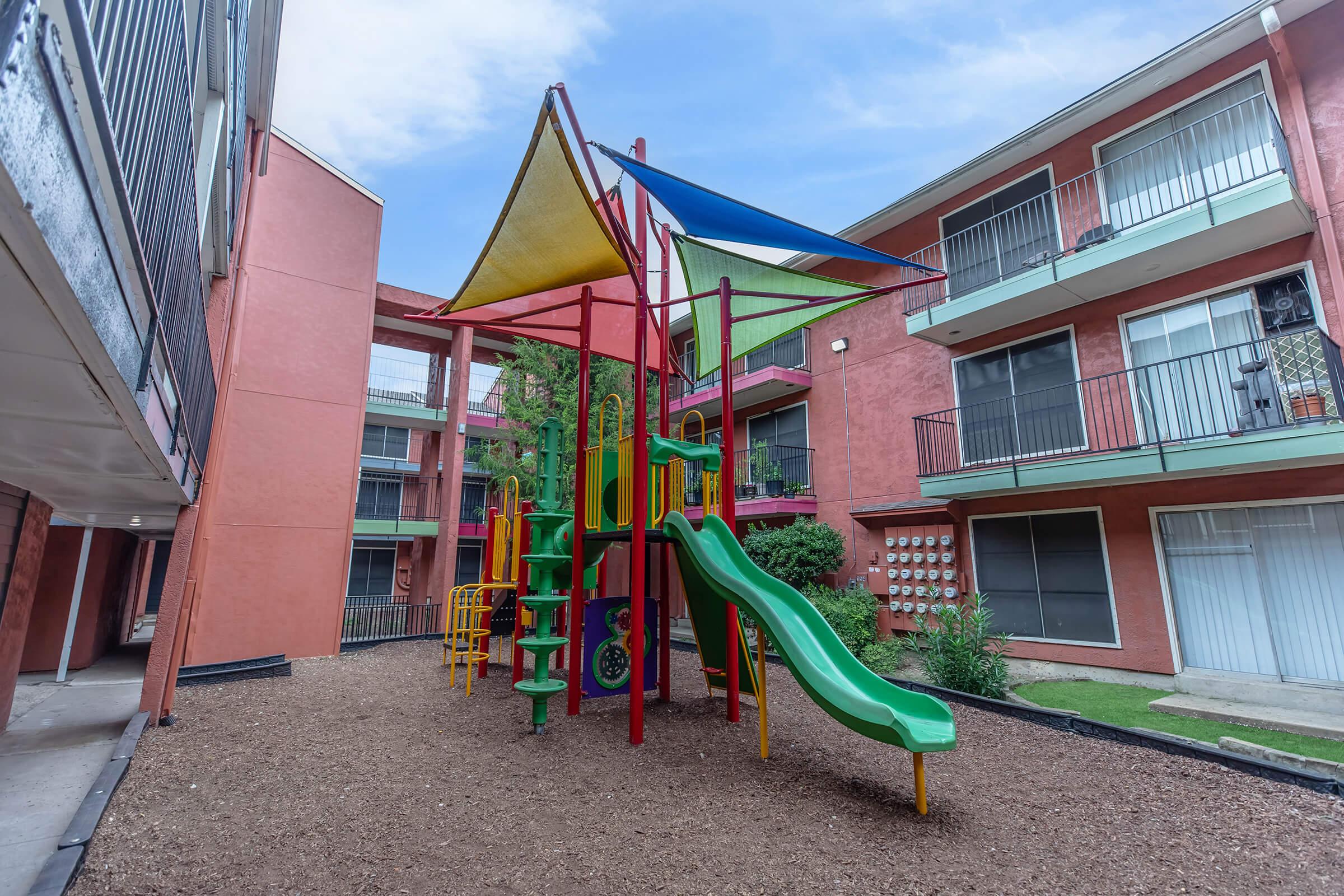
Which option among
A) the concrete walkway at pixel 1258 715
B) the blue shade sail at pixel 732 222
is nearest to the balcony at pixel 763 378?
the blue shade sail at pixel 732 222

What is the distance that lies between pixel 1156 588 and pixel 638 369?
7.92 meters

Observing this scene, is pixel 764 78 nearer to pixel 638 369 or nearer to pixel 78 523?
pixel 638 369

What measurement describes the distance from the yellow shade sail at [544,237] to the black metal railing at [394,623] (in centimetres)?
855

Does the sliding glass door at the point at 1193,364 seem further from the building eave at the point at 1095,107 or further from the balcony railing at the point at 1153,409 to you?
the building eave at the point at 1095,107

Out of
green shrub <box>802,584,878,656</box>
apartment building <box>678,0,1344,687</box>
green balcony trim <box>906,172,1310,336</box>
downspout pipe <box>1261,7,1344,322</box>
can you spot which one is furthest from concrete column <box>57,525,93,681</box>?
downspout pipe <box>1261,7,1344,322</box>

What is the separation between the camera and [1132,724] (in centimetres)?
652

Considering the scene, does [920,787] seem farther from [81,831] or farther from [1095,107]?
[1095,107]

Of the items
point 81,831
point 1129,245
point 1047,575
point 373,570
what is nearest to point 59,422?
point 81,831

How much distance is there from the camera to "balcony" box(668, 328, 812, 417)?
1402 cm

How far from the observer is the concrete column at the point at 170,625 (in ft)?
19.6

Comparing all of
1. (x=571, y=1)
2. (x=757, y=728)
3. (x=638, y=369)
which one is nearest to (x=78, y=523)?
(x=638, y=369)

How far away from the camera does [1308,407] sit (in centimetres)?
Result: 702

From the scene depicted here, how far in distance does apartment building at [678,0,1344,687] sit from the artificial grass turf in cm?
69

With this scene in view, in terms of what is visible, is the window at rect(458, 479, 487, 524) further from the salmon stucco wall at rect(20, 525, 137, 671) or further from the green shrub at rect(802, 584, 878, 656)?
the green shrub at rect(802, 584, 878, 656)
